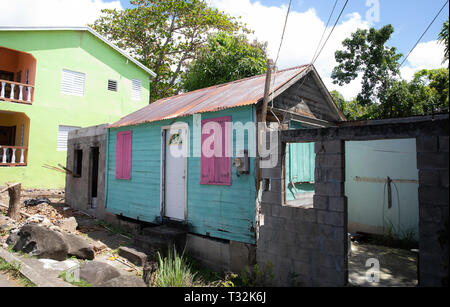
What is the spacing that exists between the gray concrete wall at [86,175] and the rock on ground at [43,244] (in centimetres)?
334

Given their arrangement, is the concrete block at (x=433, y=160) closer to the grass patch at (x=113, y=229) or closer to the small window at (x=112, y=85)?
the grass patch at (x=113, y=229)

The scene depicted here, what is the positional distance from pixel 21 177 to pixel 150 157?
9.04 metres

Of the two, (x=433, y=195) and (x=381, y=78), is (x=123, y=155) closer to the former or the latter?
(x=433, y=195)

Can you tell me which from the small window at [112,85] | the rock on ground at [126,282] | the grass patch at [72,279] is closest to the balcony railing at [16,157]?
the small window at [112,85]

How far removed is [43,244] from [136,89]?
13038 millimetres

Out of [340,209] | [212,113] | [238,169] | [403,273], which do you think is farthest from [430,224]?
[212,113]

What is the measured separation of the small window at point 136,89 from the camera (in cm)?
1772

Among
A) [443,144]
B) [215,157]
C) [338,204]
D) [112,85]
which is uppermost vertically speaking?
[112,85]

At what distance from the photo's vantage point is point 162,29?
20.3 m

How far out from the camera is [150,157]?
329 inches

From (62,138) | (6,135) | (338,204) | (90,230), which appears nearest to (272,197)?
(338,204)
